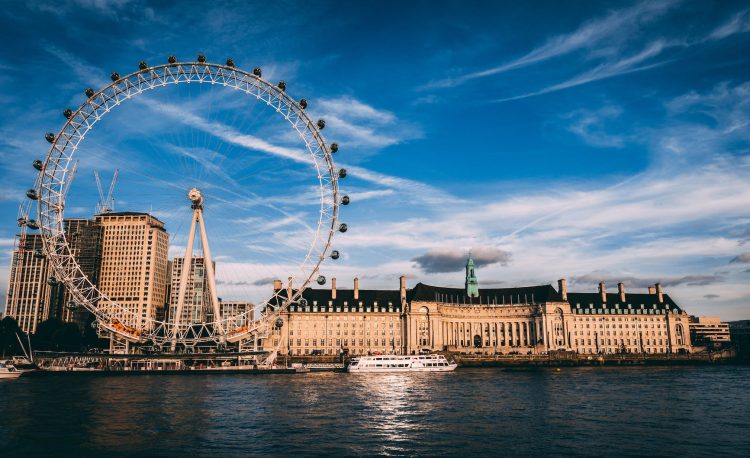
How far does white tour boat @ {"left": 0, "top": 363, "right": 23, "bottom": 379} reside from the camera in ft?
341

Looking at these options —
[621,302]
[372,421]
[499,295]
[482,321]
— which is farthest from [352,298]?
[372,421]

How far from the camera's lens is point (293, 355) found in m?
160

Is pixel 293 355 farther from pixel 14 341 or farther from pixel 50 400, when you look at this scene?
pixel 50 400

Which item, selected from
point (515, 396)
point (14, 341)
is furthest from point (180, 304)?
point (14, 341)

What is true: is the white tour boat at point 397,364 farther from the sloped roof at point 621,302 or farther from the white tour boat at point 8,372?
the sloped roof at point 621,302

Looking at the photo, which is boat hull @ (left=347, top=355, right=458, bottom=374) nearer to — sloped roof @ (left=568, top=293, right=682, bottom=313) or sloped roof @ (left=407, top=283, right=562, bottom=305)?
sloped roof @ (left=407, top=283, right=562, bottom=305)

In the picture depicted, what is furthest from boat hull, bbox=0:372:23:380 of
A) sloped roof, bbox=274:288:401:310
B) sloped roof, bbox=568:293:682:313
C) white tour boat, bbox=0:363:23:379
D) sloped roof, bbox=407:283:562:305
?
sloped roof, bbox=568:293:682:313

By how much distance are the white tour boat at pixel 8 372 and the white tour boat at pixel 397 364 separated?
207 feet

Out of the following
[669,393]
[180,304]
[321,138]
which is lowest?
[669,393]

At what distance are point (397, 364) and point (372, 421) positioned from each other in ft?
265

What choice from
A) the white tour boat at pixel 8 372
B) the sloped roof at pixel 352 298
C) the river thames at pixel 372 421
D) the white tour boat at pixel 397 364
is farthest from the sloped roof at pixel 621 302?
the white tour boat at pixel 8 372

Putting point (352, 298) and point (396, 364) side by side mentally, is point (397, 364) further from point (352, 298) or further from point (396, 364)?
point (352, 298)

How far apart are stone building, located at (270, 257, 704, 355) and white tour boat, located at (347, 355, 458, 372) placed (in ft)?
124

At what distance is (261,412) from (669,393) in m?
50.0
